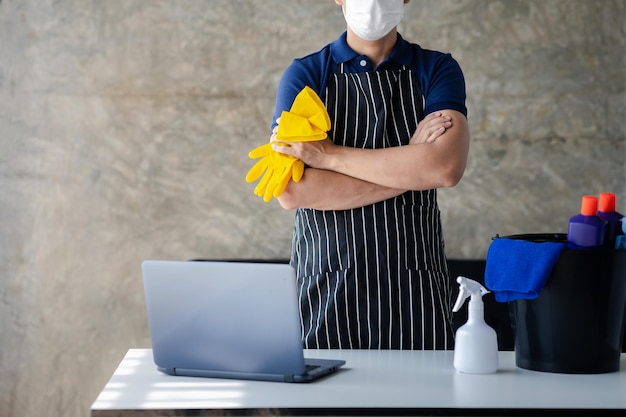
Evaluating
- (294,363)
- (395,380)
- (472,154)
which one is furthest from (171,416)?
(472,154)

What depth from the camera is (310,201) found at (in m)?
2.02

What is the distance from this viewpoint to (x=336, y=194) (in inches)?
79.4

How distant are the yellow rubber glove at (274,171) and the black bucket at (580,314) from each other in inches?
29.4

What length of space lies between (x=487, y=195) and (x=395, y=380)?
236cm

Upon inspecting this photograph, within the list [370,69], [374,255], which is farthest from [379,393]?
[370,69]

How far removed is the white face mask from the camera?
6.89ft

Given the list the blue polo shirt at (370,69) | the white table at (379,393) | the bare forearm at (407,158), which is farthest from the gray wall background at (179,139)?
the white table at (379,393)

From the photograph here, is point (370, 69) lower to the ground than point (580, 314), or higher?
higher

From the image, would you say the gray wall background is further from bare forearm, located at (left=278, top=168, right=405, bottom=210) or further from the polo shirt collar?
bare forearm, located at (left=278, top=168, right=405, bottom=210)

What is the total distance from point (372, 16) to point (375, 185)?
1.47ft

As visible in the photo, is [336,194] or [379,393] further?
[336,194]

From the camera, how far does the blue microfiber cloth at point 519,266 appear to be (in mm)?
1454

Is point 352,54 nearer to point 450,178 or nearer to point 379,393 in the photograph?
point 450,178

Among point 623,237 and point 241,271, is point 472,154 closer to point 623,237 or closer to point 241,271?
point 623,237
